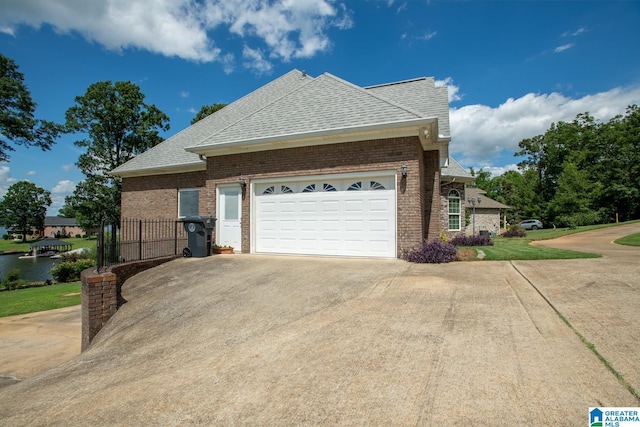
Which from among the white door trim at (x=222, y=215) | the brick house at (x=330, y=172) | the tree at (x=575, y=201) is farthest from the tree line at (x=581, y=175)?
the white door trim at (x=222, y=215)

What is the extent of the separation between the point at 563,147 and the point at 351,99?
5081 centimetres

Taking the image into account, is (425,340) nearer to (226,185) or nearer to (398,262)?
(398,262)

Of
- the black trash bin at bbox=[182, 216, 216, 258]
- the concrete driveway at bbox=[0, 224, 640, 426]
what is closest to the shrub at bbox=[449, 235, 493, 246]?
the concrete driveway at bbox=[0, 224, 640, 426]

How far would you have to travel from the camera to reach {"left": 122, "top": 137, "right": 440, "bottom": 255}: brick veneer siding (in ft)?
29.8

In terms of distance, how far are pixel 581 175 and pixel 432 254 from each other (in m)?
39.4

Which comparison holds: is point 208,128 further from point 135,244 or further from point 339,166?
point 339,166

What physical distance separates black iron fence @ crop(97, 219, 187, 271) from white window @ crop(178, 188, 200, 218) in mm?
763

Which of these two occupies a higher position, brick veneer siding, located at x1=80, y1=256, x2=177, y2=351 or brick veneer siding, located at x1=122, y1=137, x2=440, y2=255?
brick veneer siding, located at x1=122, y1=137, x2=440, y2=255

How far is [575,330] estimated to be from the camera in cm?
379

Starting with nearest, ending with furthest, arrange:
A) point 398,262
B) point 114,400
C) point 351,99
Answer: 1. point 114,400
2. point 398,262
3. point 351,99

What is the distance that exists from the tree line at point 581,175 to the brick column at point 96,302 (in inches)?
1581

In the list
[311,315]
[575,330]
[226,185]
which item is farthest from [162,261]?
[575,330]

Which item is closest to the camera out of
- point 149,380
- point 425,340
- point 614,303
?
point 149,380

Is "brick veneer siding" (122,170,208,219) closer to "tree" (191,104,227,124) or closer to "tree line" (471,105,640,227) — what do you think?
"tree" (191,104,227,124)
